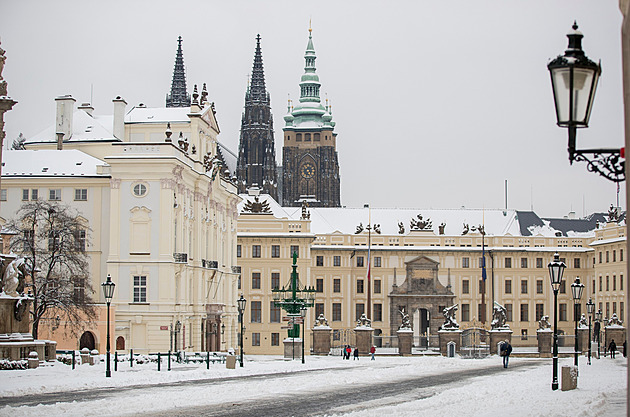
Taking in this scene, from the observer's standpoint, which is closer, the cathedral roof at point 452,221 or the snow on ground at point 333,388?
the snow on ground at point 333,388

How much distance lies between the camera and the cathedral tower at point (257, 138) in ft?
451

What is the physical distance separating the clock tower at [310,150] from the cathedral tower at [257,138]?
7.25 m

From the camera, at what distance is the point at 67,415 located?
1955cm

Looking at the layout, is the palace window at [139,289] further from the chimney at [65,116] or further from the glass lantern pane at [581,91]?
the glass lantern pane at [581,91]

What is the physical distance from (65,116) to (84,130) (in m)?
1.57

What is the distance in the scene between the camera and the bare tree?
43.4 m

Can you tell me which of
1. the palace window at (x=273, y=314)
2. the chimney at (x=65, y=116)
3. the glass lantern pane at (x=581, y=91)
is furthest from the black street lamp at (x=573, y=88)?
the palace window at (x=273, y=314)

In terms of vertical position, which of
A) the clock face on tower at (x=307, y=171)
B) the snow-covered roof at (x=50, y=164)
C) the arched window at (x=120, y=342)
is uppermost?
the clock face on tower at (x=307, y=171)

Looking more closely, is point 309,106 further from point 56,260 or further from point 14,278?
point 14,278

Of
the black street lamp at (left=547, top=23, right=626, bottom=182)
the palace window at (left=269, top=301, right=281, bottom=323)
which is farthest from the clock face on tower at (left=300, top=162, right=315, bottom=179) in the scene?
the black street lamp at (left=547, top=23, right=626, bottom=182)

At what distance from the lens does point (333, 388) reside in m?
28.4

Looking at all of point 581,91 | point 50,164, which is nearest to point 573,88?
point 581,91

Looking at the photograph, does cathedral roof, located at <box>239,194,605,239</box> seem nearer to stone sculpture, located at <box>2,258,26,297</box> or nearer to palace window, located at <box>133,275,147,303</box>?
palace window, located at <box>133,275,147,303</box>

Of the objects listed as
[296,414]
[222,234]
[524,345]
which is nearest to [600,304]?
[524,345]
